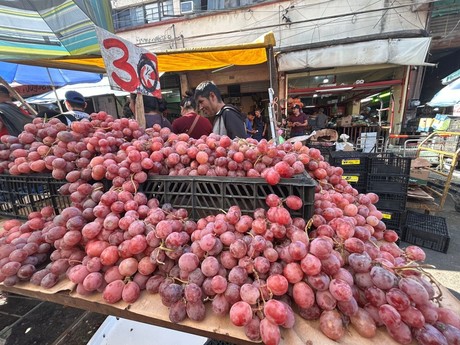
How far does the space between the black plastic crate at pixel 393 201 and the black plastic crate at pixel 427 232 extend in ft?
1.23

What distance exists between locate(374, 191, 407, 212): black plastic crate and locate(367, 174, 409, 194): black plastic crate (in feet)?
0.27

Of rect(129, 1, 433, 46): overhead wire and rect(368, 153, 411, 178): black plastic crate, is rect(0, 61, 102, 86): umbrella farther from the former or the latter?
rect(368, 153, 411, 178): black plastic crate

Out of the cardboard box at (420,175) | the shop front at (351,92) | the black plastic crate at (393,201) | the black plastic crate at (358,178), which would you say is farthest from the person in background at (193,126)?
the shop front at (351,92)

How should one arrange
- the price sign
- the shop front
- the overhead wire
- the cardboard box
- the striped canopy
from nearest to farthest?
the price sign, the striped canopy, the cardboard box, the overhead wire, the shop front

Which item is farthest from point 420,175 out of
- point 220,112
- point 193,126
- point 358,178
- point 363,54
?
point 193,126

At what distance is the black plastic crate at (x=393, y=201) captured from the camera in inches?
119

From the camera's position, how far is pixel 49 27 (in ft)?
9.69

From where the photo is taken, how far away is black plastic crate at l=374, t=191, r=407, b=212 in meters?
3.02

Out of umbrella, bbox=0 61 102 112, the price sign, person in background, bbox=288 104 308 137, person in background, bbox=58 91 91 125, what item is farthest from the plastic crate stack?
umbrella, bbox=0 61 102 112

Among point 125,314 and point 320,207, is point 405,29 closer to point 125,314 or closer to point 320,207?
point 320,207

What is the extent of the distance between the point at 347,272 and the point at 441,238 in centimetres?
333

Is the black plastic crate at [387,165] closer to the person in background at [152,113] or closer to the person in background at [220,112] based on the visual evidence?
the person in background at [220,112]

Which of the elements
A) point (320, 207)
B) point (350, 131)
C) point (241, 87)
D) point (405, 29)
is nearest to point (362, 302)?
point (320, 207)

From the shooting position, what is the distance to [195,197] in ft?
3.60
